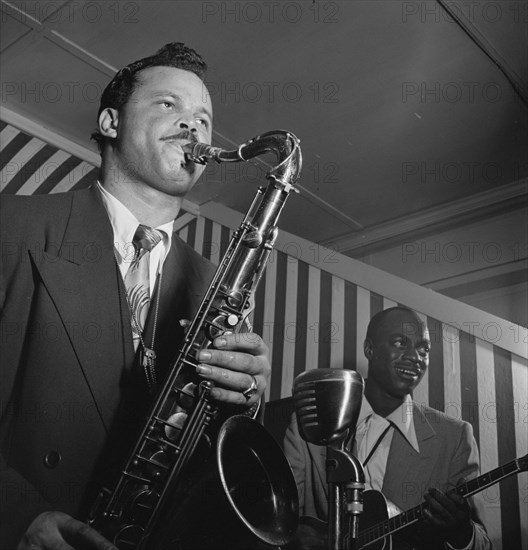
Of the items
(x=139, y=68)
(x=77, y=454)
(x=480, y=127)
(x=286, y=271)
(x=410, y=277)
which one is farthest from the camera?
(x=410, y=277)

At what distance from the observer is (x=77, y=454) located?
1.44 metres

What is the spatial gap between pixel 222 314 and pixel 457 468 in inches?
58.7

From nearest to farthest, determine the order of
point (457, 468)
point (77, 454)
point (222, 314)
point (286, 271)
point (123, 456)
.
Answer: point (77, 454)
point (123, 456)
point (222, 314)
point (457, 468)
point (286, 271)

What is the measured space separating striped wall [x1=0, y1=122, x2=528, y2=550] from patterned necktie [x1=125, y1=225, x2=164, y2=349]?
161 cm

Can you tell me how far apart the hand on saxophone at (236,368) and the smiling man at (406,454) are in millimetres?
1202

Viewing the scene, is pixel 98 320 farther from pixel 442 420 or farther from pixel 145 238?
pixel 442 420

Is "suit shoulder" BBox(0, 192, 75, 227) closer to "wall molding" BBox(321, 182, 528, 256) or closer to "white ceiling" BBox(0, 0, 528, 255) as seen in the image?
"white ceiling" BBox(0, 0, 528, 255)

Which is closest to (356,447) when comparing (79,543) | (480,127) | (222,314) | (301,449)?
(301,449)

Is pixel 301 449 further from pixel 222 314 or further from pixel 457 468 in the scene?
pixel 222 314

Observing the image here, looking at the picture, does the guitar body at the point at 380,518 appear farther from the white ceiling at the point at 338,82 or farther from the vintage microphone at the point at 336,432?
the white ceiling at the point at 338,82

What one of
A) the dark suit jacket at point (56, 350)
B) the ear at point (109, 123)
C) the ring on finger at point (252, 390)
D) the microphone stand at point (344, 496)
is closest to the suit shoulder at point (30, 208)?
the dark suit jacket at point (56, 350)

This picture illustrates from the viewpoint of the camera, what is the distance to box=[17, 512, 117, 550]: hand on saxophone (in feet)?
3.92

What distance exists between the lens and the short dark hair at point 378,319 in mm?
3248

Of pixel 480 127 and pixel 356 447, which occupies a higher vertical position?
pixel 480 127
